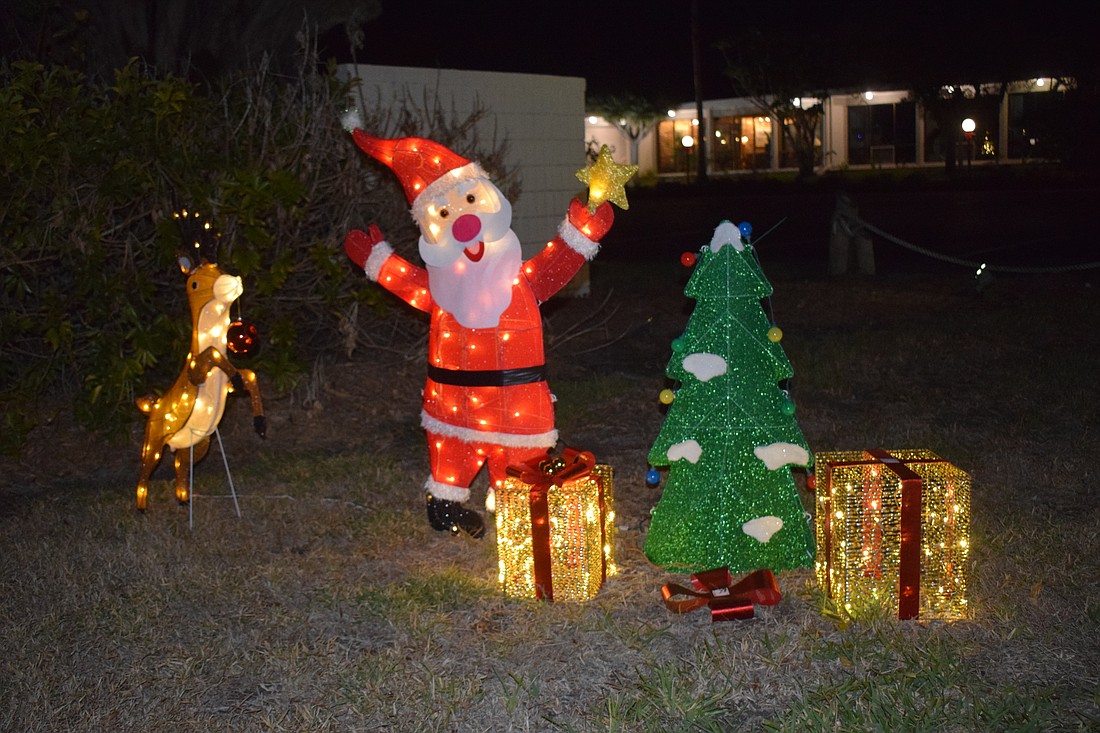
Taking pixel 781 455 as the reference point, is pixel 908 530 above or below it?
below

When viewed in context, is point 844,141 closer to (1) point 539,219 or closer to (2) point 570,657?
(1) point 539,219

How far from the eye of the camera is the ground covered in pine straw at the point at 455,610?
3.54m

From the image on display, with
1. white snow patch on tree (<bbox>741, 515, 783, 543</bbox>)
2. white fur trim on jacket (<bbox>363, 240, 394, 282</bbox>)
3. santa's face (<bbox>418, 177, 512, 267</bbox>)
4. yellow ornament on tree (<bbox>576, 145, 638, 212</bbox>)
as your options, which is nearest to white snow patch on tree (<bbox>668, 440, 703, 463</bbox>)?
white snow patch on tree (<bbox>741, 515, 783, 543</bbox>)

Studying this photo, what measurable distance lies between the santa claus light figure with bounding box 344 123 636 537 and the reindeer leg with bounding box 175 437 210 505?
50.9 inches

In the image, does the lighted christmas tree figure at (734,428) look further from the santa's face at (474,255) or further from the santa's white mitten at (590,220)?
the santa's face at (474,255)

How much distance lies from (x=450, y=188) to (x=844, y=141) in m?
39.5

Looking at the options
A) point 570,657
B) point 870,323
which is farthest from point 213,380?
point 870,323

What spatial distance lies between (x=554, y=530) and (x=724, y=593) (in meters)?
0.68

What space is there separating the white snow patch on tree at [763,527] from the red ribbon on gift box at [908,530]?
39 centimetres

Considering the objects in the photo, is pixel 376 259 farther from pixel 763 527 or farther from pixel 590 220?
pixel 763 527

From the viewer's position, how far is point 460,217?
15.5ft

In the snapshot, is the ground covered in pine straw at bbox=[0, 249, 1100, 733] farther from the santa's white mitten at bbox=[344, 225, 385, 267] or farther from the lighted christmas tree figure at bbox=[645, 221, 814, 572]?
the santa's white mitten at bbox=[344, 225, 385, 267]

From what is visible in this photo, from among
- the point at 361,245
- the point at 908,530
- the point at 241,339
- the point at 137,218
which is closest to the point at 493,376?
the point at 361,245

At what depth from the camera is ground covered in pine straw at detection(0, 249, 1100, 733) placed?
354 cm
